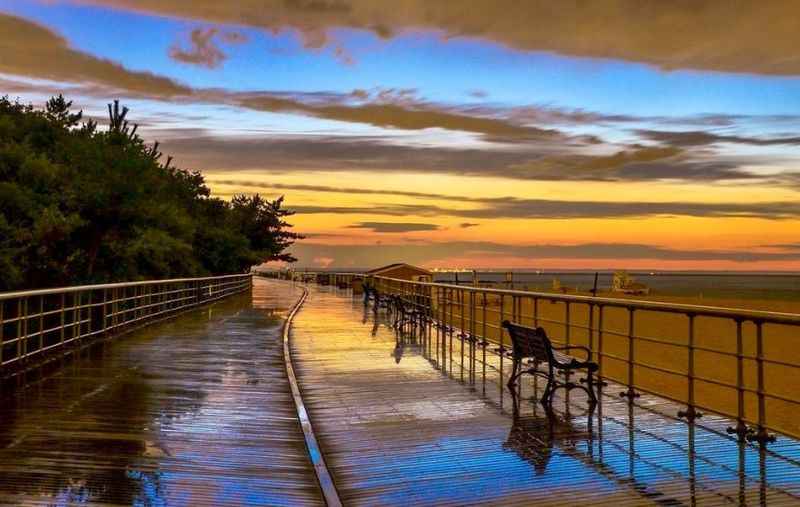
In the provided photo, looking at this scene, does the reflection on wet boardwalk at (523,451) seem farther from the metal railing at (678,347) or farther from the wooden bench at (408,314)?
the wooden bench at (408,314)

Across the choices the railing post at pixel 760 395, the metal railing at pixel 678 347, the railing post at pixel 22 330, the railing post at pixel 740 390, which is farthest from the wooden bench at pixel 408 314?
the railing post at pixel 760 395

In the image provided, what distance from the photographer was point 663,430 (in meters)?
7.50

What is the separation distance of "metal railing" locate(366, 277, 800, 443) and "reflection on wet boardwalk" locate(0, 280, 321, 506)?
3.58 metres

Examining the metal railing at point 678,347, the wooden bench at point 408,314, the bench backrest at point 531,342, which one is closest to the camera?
the metal railing at point 678,347

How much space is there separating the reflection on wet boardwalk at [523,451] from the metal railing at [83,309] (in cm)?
448

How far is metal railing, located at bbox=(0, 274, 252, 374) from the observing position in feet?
38.4

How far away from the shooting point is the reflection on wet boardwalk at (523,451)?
17.9ft

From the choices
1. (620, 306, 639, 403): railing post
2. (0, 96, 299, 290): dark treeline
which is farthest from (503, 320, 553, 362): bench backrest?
(0, 96, 299, 290): dark treeline

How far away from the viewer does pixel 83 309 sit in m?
25.2

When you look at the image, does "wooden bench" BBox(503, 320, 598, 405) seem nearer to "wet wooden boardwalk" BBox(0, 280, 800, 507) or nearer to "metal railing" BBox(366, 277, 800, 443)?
"wet wooden boardwalk" BBox(0, 280, 800, 507)

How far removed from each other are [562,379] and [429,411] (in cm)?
270

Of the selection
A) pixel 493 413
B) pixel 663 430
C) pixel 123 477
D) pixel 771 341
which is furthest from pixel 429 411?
pixel 771 341

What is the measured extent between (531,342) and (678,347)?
23.2 m

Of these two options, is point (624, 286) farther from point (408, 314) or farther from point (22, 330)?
point (22, 330)
